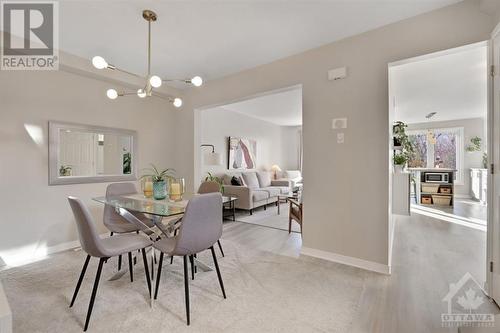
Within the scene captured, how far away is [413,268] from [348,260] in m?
0.67

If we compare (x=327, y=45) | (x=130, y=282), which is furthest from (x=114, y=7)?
(x=130, y=282)

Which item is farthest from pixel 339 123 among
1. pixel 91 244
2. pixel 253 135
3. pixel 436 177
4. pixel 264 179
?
pixel 436 177

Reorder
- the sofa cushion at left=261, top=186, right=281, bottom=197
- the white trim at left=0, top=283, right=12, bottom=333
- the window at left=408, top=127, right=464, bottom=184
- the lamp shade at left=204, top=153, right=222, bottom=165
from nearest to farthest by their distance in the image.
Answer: the white trim at left=0, top=283, right=12, bottom=333, the lamp shade at left=204, top=153, right=222, bottom=165, the sofa cushion at left=261, top=186, right=281, bottom=197, the window at left=408, top=127, right=464, bottom=184

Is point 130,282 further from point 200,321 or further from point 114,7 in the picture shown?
point 114,7

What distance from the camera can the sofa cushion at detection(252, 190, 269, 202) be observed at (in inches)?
200

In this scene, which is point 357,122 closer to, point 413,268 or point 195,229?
point 413,268

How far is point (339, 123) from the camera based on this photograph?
2621mm

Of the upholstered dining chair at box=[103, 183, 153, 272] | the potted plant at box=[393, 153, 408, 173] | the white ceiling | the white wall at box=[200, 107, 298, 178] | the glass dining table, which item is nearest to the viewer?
the glass dining table

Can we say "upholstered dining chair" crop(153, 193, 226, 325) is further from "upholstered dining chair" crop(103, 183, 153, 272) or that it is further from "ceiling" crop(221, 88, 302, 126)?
"ceiling" crop(221, 88, 302, 126)

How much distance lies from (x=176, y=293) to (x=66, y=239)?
2.13 meters

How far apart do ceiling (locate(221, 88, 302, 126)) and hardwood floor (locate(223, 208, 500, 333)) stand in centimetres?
266

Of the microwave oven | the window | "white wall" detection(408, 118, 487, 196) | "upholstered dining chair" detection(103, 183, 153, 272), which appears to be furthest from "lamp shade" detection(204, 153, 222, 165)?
"white wall" detection(408, 118, 487, 196)

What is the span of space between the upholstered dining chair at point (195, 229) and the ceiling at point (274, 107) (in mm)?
3082

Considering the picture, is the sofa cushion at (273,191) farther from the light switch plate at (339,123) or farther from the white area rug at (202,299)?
the light switch plate at (339,123)
